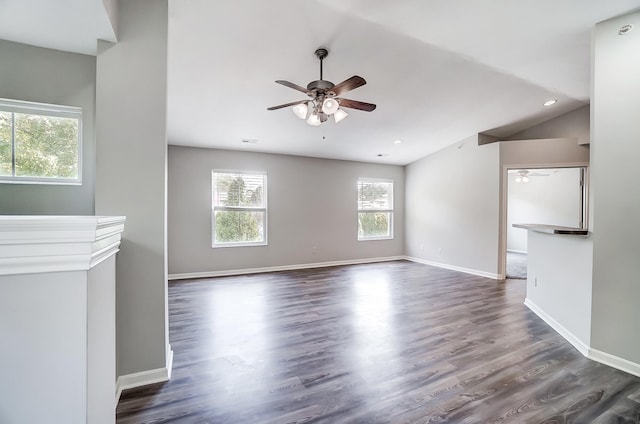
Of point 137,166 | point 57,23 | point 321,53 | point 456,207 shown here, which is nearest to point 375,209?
point 456,207

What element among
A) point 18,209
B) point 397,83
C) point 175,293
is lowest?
point 175,293

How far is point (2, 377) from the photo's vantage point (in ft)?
2.15

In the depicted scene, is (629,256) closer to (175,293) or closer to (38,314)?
(38,314)

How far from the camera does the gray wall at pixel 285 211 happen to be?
5.12 m

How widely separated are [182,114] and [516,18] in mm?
4048

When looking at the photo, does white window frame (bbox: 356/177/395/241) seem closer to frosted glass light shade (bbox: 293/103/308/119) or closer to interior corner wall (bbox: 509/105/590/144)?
interior corner wall (bbox: 509/105/590/144)

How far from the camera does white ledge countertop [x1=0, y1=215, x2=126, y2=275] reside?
0.65 m

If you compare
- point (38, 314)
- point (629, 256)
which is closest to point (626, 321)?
point (629, 256)

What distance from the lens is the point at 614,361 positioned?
89.6 inches

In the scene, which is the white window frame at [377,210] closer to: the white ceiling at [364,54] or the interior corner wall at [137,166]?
the white ceiling at [364,54]

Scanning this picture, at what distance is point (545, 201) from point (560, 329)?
6.46m

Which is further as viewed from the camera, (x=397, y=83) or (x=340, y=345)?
(x=397, y=83)

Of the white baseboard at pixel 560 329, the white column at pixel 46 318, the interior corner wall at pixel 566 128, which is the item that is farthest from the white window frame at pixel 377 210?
the white column at pixel 46 318

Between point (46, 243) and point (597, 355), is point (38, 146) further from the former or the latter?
point (597, 355)
